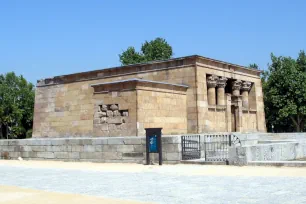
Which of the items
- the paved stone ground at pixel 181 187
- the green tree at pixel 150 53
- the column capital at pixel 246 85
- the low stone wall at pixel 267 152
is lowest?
the paved stone ground at pixel 181 187

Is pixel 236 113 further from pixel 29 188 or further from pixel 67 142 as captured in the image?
pixel 29 188

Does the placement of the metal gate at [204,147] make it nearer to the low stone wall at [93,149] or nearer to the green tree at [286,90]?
the low stone wall at [93,149]

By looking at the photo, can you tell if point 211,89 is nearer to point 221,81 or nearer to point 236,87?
point 221,81

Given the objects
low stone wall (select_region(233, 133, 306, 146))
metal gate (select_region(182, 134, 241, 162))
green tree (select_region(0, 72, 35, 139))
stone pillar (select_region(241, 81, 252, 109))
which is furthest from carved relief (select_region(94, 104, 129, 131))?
green tree (select_region(0, 72, 35, 139))

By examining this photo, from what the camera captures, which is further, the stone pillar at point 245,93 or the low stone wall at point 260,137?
Result: the stone pillar at point 245,93

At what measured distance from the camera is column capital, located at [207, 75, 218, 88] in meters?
24.9

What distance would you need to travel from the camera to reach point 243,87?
2862 centimetres

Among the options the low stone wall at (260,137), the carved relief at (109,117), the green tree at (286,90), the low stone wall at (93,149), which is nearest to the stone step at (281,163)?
the low stone wall at (93,149)

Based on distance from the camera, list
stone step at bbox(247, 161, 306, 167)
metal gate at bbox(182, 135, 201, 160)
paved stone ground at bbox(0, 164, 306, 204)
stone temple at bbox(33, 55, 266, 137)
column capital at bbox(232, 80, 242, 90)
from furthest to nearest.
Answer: column capital at bbox(232, 80, 242, 90) < stone temple at bbox(33, 55, 266, 137) < metal gate at bbox(182, 135, 201, 160) < stone step at bbox(247, 161, 306, 167) < paved stone ground at bbox(0, 164, 306, 204)

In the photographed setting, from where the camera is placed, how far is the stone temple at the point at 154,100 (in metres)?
21.2

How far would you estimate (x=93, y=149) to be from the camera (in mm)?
18125

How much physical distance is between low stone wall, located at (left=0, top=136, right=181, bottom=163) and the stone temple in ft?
8.81

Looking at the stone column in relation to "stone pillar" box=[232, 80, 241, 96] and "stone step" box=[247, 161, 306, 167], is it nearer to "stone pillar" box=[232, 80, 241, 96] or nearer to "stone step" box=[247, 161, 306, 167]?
"stone pillar" box=[232, 80, 241, 96]

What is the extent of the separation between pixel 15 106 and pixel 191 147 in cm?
4688
